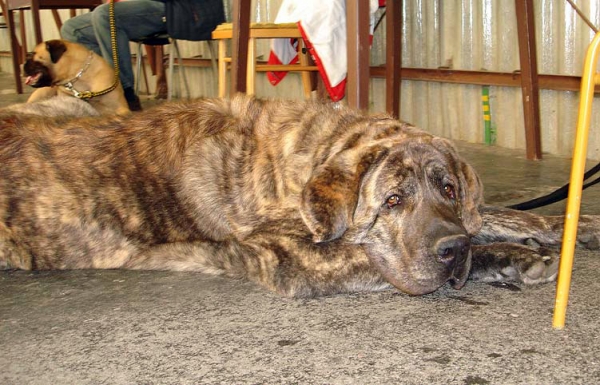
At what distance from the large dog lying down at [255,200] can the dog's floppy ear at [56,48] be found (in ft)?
17.3

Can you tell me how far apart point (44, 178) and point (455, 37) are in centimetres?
401

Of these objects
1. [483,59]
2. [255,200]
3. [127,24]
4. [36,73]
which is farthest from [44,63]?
[255,200]

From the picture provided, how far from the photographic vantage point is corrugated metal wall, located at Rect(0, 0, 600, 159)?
5.44 m

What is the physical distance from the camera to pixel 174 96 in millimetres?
11156

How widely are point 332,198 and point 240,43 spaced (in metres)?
2.57

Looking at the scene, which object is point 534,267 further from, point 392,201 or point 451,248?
point 392,201

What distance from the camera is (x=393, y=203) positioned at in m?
2.82

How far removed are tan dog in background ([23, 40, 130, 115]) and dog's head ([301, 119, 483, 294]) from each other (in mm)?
5865

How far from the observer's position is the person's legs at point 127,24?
7.93m

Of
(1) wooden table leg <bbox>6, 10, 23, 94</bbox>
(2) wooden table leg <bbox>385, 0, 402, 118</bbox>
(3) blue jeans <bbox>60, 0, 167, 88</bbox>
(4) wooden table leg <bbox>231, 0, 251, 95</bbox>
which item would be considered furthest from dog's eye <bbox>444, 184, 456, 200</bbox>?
(1) wooden table leg <bbox>6, 10, 23, 94</bbox>

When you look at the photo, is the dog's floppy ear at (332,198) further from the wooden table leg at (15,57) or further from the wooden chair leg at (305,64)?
the wooden table leg at (15,57)

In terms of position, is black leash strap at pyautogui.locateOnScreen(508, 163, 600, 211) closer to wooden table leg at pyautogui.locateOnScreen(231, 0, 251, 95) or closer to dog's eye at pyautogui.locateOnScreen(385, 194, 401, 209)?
dog's eye at pyautogui.locateOnScreen(385, 194, 401, 209)

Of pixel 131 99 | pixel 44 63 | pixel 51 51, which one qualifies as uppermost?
pixel 51 51

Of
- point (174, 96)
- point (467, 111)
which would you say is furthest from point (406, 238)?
point (174, 96)
